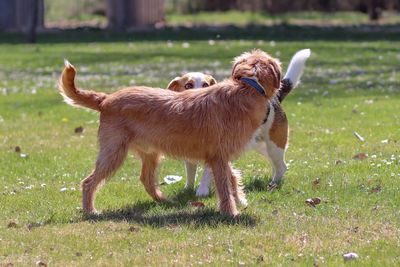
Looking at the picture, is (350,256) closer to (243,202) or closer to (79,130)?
(243,202)

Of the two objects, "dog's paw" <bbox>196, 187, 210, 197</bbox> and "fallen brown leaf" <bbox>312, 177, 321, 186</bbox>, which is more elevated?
"fallen brown leaf" <bbox>312, 177, 321, 186</bbox>

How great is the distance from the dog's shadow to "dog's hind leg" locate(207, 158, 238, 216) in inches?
3.3

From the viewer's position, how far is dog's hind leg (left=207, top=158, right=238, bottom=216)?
782 cm

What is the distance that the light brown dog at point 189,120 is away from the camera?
25.8 feet

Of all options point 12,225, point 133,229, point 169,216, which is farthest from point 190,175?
point 12,225

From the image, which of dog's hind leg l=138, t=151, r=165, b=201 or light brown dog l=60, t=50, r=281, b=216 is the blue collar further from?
dog's hind leg l=138, t=151, r=165, b=201

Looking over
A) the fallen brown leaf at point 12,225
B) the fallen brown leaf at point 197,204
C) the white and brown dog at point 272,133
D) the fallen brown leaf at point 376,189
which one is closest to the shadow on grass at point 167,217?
the fallen brown leaf at point 197,204

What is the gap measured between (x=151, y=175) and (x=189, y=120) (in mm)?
1028

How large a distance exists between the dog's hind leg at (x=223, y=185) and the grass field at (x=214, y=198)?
0.14 metres

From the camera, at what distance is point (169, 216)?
7852 mm

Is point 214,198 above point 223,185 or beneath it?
beneath

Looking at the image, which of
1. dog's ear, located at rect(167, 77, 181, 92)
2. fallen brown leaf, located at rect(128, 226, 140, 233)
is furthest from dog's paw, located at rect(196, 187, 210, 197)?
fallen brown leaf, located at rect(128, 226, 140, 233)

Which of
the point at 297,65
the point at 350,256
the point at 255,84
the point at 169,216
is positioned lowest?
the point at 169,216

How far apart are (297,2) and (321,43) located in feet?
36.5
